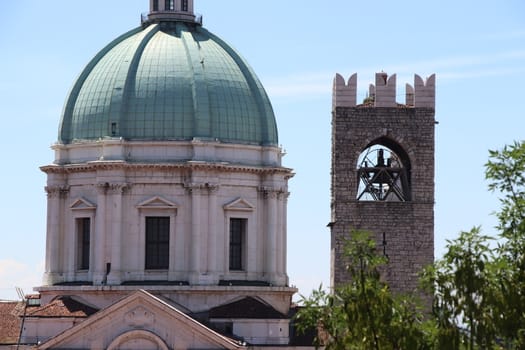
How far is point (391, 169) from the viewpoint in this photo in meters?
89.8

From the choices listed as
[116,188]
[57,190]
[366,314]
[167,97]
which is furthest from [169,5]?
[366,314]

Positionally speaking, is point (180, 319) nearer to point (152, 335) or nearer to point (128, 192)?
point (152, 335)

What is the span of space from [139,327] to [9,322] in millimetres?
11444

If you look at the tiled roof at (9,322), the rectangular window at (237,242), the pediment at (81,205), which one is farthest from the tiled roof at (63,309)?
the rectangular window at (237,242)

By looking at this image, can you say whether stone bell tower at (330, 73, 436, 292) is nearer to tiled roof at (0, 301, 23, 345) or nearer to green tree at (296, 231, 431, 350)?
tiled roof at (0, 301, 23, 345)

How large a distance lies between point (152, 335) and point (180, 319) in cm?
153

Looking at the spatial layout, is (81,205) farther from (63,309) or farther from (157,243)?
(63,309)

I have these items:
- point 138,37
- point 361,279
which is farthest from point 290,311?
point 361,279

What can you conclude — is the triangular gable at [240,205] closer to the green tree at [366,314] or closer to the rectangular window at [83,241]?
the rectangular window at [83,241]

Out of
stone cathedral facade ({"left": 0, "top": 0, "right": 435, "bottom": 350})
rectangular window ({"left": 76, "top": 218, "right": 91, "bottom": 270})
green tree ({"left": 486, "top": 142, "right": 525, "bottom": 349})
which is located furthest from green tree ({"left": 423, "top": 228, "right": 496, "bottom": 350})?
rectangular window ({"left": 76, "top": 218, "right": 91, "bottom": 270})

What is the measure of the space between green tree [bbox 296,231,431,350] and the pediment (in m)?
36.8

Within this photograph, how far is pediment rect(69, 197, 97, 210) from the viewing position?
93375 millimetres

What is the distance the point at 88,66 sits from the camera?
96625 mm

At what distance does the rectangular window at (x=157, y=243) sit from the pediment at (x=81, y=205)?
300 cm
